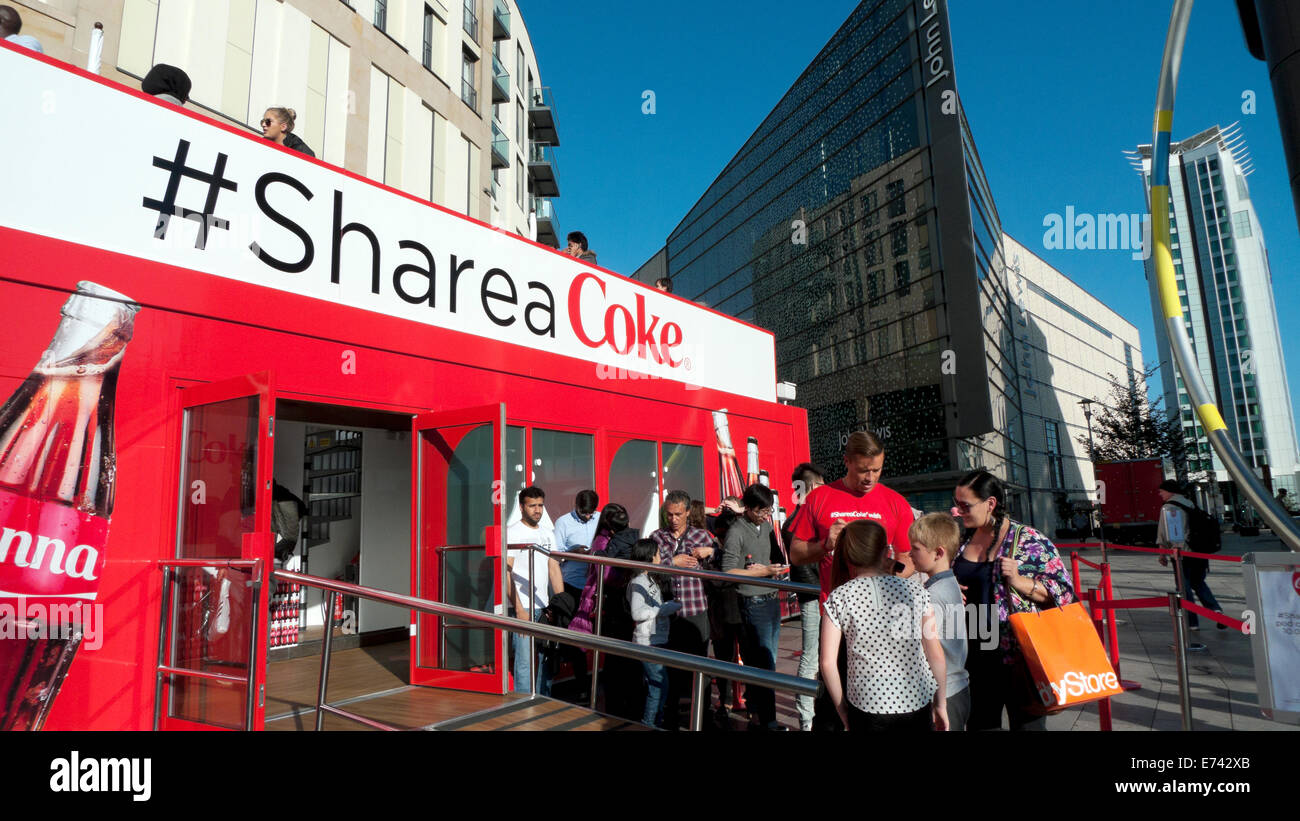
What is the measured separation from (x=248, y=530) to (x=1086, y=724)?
5.66 metres

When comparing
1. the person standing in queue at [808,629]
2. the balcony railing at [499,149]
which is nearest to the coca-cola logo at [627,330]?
the person standing in queue at [808,629]

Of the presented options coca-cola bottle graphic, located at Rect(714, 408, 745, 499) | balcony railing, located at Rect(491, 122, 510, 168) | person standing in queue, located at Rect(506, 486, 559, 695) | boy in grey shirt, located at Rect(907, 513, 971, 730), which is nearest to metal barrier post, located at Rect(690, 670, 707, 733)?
boy in grey shirt, located at Rect(907, 513, 971, 730)

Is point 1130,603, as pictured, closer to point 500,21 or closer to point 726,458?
point 726,458

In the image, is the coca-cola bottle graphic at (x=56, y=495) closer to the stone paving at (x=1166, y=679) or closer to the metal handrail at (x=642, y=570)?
the metal handrail at (x=642, y=570)

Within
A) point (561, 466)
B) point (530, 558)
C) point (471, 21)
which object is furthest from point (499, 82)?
point (530, 558)

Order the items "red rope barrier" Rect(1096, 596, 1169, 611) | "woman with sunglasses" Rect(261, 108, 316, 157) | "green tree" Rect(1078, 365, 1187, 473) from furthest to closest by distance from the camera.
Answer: "green tree" Rect(1078, 365, 1187, 473) → "woman with sunglasses" Rect(261, 108, 316, 157) → "red rope barrier" Rect(1096, 596, 1169, 611)

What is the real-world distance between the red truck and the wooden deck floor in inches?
1027

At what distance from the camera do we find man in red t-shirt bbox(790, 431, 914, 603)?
3.90 metres

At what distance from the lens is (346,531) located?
29.0 ft

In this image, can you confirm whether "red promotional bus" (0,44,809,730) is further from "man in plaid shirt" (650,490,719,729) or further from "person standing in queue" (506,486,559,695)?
"man in plaid shirt" (650,490,719,729)

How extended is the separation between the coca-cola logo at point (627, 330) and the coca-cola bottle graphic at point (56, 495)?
4518mm

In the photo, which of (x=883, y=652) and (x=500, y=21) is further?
(x=500, y=21)

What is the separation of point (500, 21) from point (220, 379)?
23.8 meters
